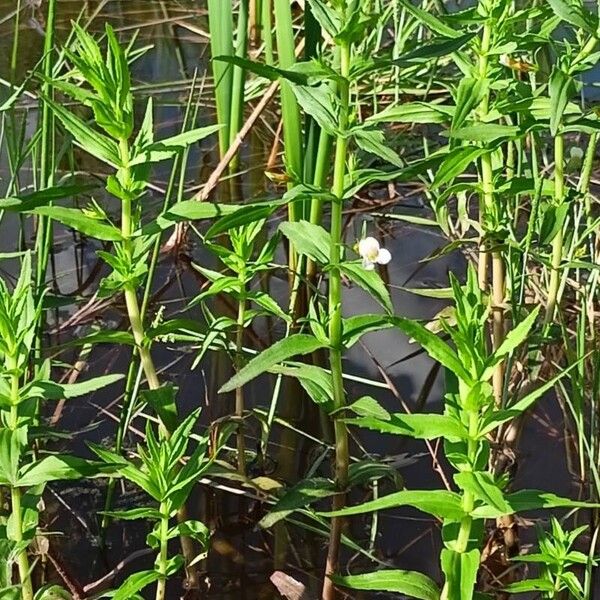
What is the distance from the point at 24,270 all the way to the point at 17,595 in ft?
1.20

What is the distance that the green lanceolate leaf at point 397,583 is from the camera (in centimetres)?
107

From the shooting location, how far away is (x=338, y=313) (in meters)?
1.15

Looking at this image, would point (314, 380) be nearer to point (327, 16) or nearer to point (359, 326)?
point (359, 326)

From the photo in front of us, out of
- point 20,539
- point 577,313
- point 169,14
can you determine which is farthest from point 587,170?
point 169,14

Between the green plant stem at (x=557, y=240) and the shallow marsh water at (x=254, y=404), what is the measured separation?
10.3 inches

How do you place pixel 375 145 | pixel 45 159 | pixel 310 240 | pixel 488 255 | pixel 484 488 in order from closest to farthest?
pixel 484 488, pixel 375 145, pixel 310 240, pixel 45 159, pixel 488 255

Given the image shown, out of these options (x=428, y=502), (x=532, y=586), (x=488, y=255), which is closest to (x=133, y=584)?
(x=428, y=502)

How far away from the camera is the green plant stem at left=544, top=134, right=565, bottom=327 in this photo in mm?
1396

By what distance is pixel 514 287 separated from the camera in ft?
4.62

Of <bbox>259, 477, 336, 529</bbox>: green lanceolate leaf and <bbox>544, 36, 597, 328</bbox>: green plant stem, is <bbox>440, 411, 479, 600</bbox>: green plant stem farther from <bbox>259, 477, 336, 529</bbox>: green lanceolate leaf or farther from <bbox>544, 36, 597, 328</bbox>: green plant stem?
<bbox>544, 36, 597, 328</bbox>: green plant stem

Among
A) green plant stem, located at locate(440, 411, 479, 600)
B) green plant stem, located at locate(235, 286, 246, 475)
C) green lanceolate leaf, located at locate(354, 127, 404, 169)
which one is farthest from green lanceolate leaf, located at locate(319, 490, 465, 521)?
green plant stem, located at locate(235, 286, 246, 475)

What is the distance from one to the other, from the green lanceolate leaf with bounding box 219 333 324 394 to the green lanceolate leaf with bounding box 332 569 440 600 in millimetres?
246

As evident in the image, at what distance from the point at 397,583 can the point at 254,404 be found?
2.15 ft

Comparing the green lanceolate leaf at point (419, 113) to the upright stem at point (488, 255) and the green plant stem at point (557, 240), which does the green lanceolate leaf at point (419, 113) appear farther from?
the green plant stem at point (557, 240)
